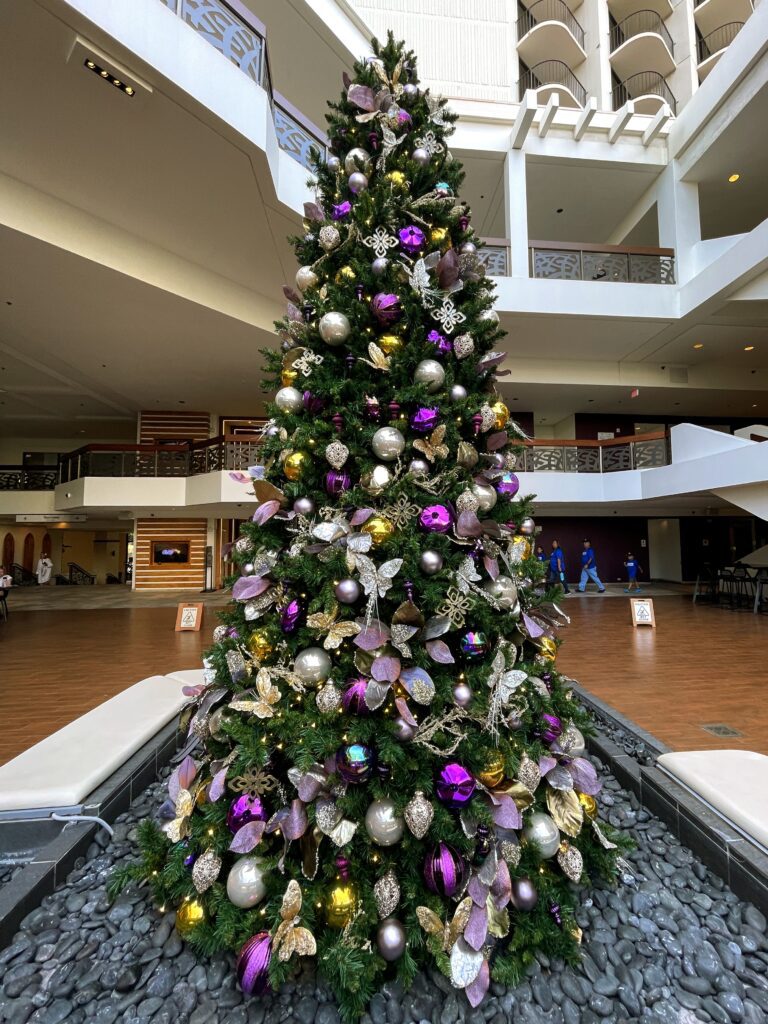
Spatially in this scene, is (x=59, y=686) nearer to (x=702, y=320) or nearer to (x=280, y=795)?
(x=280, y=795)

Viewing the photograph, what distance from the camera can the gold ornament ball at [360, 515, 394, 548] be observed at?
130cm

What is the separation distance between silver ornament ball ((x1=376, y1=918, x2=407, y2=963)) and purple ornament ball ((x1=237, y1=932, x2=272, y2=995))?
0.94 ft

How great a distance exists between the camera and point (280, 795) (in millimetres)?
1308

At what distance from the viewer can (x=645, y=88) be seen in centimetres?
1340

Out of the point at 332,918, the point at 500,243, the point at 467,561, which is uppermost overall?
the point at 500,243

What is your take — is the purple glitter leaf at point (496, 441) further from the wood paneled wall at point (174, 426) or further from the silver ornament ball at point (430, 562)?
the wood paneled wall at point (174, 426)

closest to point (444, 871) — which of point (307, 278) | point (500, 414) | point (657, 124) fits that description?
point (500, 414)

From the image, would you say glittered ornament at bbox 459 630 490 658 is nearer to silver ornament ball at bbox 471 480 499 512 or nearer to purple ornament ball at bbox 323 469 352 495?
silver ornament ball at bbox 471 480 499 512

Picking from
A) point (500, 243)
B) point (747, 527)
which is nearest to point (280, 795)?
point (500, 243)

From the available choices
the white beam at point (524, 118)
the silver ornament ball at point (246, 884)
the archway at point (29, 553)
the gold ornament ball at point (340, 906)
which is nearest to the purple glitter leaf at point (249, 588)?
the silver ornament ball at point (246, 884)

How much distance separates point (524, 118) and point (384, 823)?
1276cm

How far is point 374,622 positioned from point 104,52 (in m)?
6.28

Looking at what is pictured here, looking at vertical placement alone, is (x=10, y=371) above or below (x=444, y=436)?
above

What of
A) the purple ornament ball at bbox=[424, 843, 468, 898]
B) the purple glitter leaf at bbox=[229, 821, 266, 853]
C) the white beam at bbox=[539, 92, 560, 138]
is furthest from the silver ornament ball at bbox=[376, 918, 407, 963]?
the white beam at bbox=[539, 92, 560, 138]
